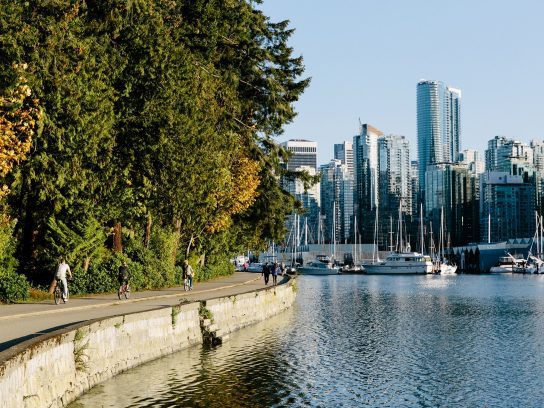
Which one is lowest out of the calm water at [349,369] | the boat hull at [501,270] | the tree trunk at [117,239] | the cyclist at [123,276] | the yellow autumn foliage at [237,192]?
the boat hull at [501,270]

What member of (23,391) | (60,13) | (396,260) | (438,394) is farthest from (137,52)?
(396,260)

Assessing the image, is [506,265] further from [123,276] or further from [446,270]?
[123,276]

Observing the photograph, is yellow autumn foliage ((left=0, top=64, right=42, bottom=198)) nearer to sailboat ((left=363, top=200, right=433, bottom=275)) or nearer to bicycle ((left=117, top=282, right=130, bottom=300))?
bicycle ((left=117, top=282, right=130, bottom=300))

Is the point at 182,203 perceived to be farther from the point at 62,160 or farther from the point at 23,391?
the point at 23,391

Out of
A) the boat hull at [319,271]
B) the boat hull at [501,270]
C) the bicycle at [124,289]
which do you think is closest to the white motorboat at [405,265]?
the boat hull at [319,271]

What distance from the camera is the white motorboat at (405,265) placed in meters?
158

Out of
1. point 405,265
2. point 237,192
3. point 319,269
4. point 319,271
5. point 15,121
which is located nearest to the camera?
point 15,121

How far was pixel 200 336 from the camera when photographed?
31.2 meters

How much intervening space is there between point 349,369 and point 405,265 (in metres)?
134

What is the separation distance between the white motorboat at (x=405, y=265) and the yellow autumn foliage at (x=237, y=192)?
106 m

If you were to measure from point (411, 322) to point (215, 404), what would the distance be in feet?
89.3

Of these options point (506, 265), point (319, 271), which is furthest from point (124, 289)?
point (506, 265)

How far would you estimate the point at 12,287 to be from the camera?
3478 centimetres

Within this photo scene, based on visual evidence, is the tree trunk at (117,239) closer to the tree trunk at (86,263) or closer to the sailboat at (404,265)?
the tree trunk at (86,263)
